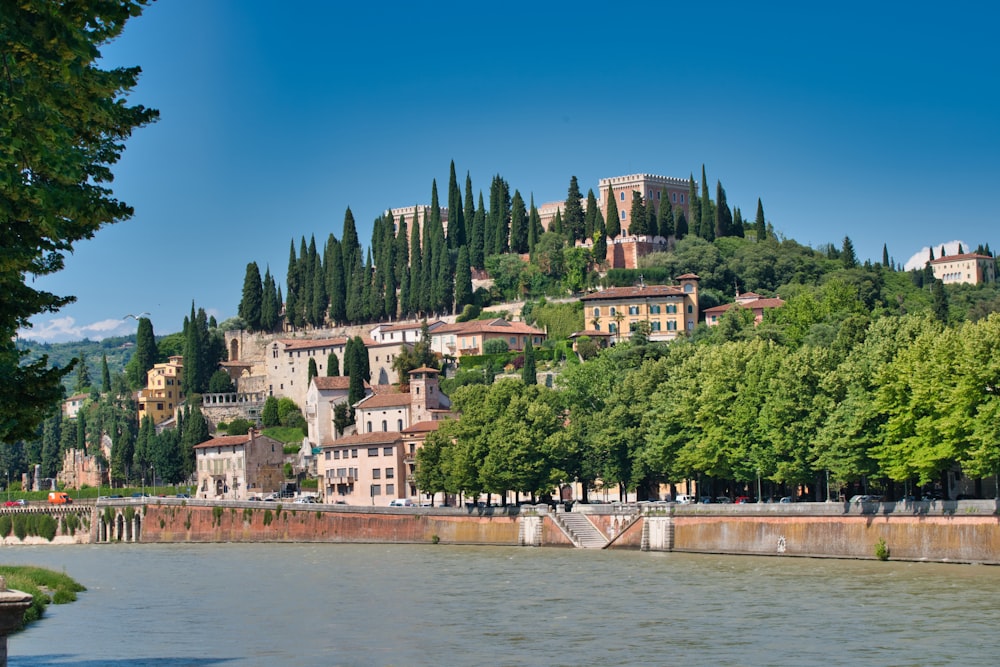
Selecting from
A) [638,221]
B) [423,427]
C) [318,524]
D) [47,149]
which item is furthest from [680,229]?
[47,149]

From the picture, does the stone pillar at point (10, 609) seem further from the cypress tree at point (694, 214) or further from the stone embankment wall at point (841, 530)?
the cypress tree at point (694, 214)

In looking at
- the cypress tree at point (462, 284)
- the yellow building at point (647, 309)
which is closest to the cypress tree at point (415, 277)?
the cypress tree at point (462, 284)

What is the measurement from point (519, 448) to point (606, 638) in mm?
37852

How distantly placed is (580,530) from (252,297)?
83.3 m

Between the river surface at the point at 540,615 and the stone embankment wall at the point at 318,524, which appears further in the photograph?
the stone embankment wall at the point at 318,524

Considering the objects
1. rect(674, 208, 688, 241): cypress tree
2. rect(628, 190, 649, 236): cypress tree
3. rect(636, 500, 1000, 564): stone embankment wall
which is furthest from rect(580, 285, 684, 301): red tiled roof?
rect(636, 500, 1000, 564): stone embankment wall

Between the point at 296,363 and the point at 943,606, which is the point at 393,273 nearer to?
the point at 296,363

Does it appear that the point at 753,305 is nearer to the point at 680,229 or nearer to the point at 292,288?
the point at 680,229

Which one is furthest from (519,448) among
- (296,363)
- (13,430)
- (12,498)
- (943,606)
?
(12,498)

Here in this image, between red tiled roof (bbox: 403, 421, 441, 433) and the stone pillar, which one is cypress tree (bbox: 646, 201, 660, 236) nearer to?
red tiled roof (bbox: 403, 421, 441, 433)

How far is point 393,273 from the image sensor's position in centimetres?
13825

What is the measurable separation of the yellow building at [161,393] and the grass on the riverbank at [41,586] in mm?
88060

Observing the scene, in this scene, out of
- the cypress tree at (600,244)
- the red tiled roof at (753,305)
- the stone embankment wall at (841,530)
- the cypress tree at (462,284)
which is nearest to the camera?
the stone embankment wall at (841,530)

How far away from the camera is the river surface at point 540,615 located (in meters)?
32.9
